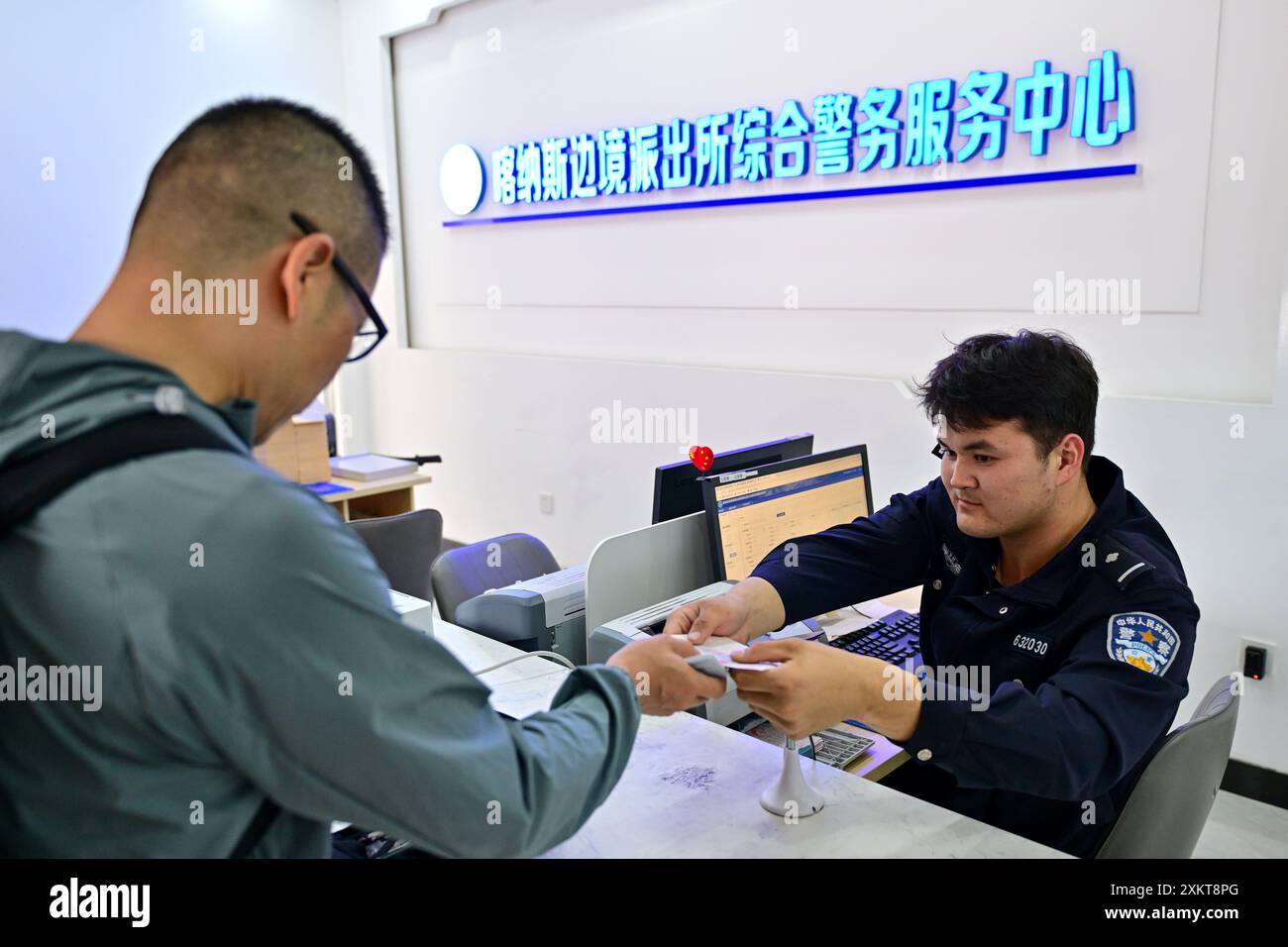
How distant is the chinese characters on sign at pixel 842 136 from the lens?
3.04 m

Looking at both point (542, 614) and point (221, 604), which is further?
point (542, 614)

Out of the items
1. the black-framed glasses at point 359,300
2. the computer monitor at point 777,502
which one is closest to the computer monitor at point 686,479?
the computer monitor at point 777,502

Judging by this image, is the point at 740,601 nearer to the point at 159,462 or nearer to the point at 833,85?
the point at 159,462

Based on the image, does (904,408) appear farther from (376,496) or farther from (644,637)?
(376,496)

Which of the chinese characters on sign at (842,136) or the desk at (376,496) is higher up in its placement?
the chinese characters on sign at (842,136)

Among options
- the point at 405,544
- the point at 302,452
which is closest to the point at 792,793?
the point at 405,544

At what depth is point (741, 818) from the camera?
4.70 feet

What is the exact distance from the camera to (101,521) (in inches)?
29.1

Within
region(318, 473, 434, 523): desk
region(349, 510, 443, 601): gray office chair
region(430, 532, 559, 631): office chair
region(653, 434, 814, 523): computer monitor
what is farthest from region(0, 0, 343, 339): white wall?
region(653, 434, 814, 523): computer monitor

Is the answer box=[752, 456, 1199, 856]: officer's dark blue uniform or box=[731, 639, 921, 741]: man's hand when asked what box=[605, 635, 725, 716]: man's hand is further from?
box=[752, 456, 1199, 856]: officer's dark blue uniform

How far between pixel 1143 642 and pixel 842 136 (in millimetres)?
2688

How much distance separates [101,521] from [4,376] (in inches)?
7.2

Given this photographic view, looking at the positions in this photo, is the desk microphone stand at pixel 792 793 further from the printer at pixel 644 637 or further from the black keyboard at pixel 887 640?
the black keyboard at pixel 887 640
